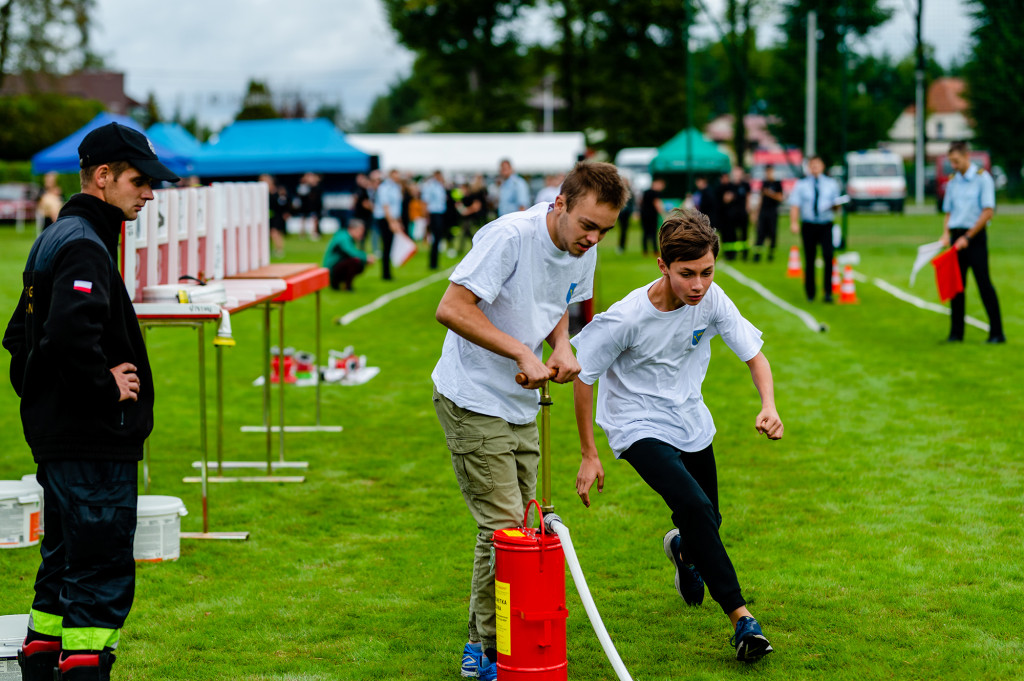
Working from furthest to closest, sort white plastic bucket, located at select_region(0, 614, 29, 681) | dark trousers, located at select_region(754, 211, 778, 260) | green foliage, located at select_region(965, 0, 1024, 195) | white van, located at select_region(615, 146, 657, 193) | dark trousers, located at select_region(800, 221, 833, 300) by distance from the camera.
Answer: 1. white van, located at select_region(615, 146, 657, 193)
2. green foliage, located at select_region(965, 0, 1024, 195)
3. dark trousers, located at select_region(754, 211, 778, 260)
4. dark trousers, located at select_region(800, 221, 833, 300)
5. white plastic bucket, located at select_region(0, 614, 29, 681)

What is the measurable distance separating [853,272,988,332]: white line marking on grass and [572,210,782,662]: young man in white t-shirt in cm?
1075

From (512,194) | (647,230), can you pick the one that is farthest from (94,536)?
(647,230)

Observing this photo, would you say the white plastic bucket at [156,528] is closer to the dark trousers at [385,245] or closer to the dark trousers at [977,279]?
the dark trousers at [977,279]

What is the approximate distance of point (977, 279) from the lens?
1280 cm

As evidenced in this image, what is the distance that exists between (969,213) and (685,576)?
8.68m

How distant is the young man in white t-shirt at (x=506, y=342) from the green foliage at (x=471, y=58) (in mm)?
52035

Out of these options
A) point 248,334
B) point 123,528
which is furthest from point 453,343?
point 248,334

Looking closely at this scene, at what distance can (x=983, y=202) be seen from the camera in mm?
12320

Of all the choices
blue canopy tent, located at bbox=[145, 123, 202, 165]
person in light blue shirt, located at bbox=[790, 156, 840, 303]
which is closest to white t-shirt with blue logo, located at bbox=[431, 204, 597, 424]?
person in light blue shirt, located at bbox=[790, 156, 840, 303]

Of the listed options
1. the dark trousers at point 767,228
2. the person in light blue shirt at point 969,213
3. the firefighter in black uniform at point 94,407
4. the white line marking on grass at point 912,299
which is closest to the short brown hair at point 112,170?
the firefighter in black uniform at point 94,407

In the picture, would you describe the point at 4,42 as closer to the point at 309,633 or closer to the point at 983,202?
the point at 983,202

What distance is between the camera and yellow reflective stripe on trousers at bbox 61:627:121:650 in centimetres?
363

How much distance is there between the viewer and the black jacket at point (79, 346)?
346cm

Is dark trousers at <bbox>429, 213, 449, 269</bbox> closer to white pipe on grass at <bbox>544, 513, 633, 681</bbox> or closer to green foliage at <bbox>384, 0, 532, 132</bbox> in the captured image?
white pipe on grass at <bbox>544, 513, 633, 681</bbox>
